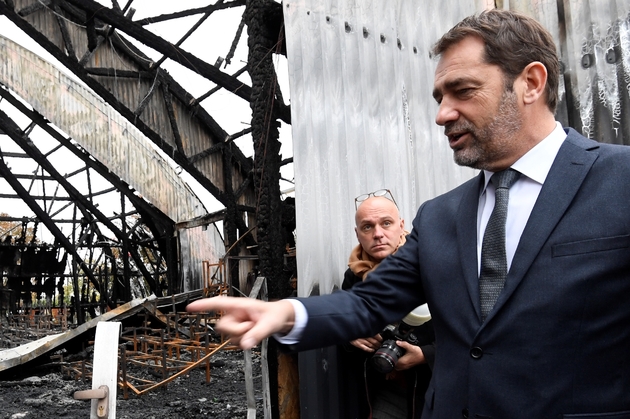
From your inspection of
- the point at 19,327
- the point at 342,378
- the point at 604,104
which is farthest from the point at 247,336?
the point at 19,327

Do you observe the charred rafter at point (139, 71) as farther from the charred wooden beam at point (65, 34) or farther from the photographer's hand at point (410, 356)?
the photographer's hand at point (410, 356)

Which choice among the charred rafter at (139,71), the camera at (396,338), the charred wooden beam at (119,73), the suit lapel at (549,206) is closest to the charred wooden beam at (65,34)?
the charred rafter at (139,71)

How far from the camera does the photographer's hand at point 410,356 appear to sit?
2.75m

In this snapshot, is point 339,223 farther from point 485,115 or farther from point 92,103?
point 92,103

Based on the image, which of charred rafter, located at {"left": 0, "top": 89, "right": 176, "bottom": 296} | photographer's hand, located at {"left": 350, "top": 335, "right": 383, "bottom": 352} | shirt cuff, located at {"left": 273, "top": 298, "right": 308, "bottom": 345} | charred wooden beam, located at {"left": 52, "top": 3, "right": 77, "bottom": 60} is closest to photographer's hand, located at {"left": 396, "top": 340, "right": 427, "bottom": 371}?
photographer's hand, located at {"left": 350, "top": 335, "right": 383, "bottom": 352}

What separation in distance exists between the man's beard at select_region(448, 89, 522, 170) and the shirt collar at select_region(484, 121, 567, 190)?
55 mm

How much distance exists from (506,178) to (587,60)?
7.98 feet

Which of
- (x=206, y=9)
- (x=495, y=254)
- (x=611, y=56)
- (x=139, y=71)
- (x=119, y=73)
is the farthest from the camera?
(x=139, y=71)

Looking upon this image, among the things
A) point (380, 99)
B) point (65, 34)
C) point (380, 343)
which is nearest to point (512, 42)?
point (380, 343)

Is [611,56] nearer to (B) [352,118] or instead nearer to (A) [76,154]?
(B) [352,118]

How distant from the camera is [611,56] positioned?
11.7 feet

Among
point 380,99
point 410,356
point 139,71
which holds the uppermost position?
point 139,71

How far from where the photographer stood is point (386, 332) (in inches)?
115

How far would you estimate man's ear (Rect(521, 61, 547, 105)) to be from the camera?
169 centimetres
